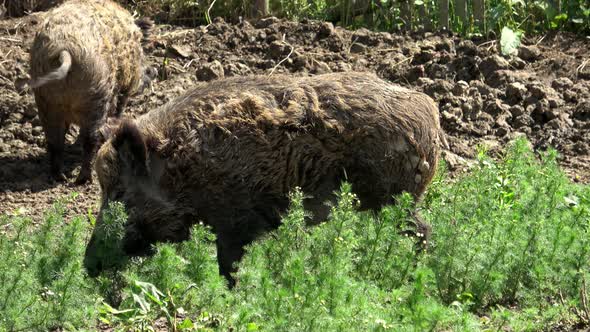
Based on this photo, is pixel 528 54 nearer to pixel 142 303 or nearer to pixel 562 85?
pixel 562 85

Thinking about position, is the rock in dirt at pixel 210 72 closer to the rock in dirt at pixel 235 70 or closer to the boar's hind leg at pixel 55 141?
the rock in dirt at pixel 235 70

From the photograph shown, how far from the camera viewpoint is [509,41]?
9609 millimetres

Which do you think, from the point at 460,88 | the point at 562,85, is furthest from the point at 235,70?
the point at 562,85

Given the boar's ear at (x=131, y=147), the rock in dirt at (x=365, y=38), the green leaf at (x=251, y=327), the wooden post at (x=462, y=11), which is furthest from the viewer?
the wooden post at (x=462, y=11)

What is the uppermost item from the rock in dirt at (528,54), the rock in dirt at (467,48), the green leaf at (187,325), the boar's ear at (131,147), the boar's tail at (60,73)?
the boar's ear at (131,147)

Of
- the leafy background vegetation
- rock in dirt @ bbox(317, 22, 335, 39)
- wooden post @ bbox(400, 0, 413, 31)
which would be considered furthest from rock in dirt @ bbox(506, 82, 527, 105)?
rock in dirt @ bbox(317, 22, 335, 39)

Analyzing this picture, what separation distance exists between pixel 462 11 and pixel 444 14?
0.69 ft

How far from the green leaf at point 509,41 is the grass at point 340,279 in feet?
10.3

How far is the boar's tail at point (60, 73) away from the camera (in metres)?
7.81

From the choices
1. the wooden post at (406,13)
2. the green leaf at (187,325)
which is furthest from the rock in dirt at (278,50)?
the green leaf at (187,325)

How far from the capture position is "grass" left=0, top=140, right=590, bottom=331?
4.86 metres

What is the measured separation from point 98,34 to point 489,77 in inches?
131

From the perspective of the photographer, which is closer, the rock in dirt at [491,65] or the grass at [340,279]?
the grass at [340,279]

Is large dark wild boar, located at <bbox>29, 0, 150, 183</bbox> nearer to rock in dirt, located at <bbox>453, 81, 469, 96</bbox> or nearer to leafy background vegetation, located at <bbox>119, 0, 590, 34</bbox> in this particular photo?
leafy background vegetation, located at <bbox>119, 0, 590, 34</bbox>
